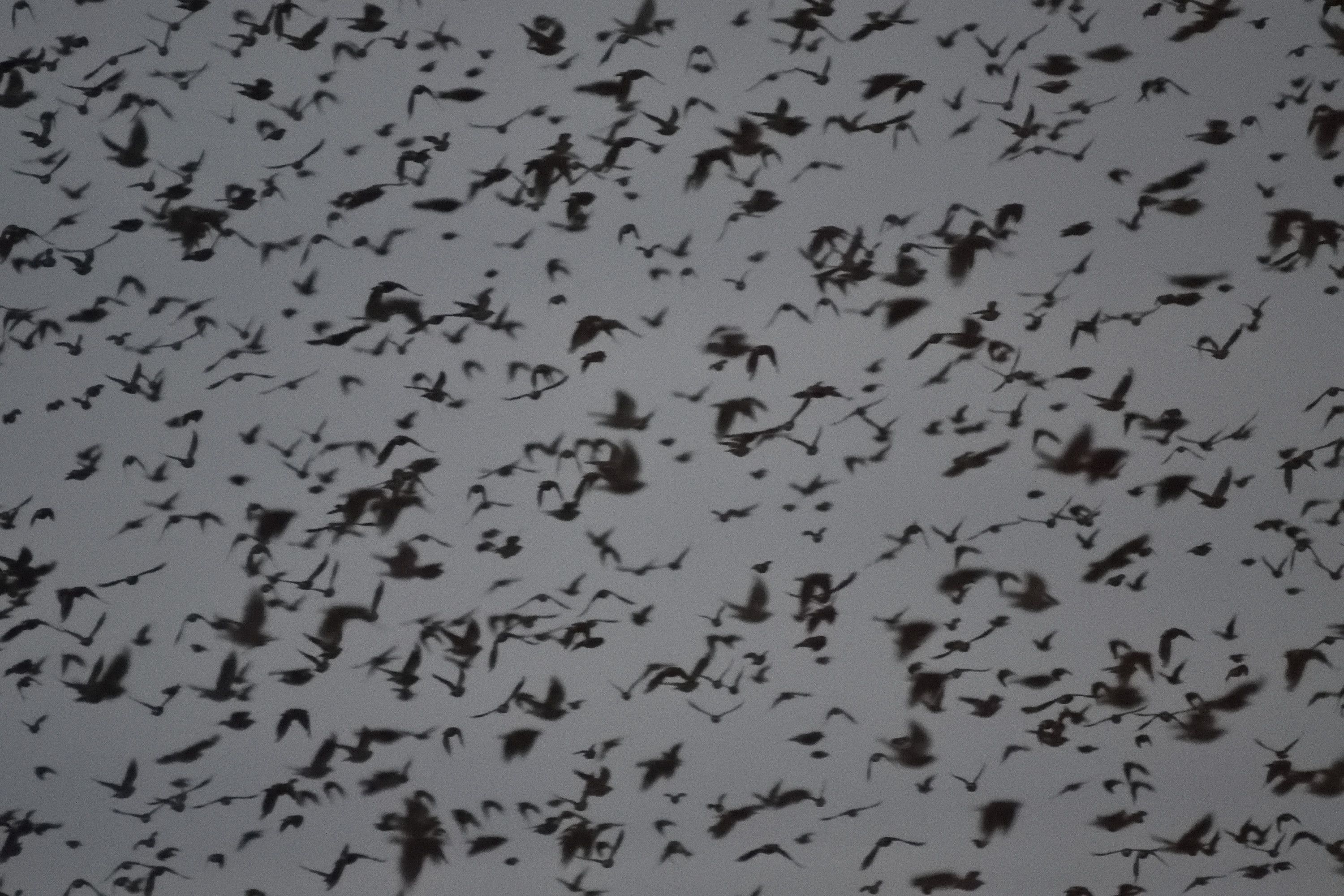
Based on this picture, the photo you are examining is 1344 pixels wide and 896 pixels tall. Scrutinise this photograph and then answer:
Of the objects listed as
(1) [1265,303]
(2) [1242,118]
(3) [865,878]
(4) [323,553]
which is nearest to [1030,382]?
(1) [1265,303]

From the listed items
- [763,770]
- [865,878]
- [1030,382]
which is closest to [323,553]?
[763,770]

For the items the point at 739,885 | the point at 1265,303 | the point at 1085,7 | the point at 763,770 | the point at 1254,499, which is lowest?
the point at 739,885

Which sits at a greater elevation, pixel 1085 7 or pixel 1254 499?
pixel 1085 7

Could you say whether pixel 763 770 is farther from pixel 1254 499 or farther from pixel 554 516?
pixel 1254 499

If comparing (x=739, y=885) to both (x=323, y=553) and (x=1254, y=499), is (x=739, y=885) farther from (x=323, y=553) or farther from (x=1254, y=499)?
(x=1254, y=499)

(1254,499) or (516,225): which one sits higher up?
(516,225)

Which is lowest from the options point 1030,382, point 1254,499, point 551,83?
point 1254,499
